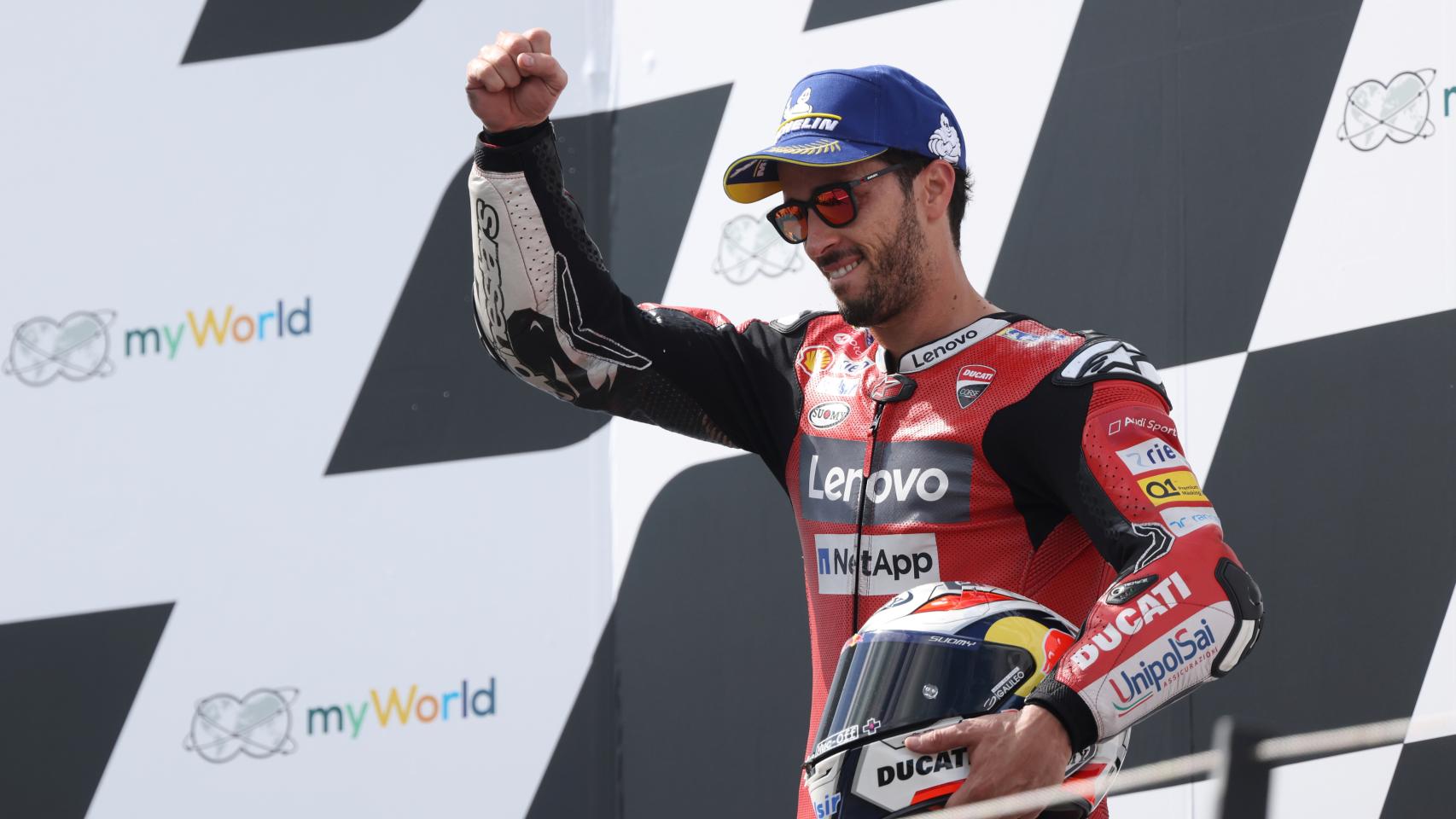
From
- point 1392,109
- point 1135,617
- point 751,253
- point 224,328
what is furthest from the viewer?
point 224,328

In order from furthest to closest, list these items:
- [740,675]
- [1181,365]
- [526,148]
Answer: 1. [740,675]
2. [1181,365]
3. [526,148]

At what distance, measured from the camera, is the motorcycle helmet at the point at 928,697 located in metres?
1.73

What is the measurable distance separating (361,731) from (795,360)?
5.52ft

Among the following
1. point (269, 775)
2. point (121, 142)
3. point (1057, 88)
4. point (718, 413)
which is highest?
point (121, 142)

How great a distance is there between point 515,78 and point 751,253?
1424mm

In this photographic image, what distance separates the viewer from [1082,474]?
6.04 feet

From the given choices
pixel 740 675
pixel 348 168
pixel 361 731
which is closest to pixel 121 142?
pixel 348 168

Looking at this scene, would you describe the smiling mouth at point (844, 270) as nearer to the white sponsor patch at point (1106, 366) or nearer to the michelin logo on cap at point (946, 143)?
the michelin logo on cap at point (946, 143)

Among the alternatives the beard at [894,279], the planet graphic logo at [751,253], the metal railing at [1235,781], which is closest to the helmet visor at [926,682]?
the metal railing at [1235,781]

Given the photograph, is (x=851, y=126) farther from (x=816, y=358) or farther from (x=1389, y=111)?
(x=1389, y=111)

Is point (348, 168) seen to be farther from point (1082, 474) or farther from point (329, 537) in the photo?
point (1082, 474)

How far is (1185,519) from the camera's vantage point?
177 cm

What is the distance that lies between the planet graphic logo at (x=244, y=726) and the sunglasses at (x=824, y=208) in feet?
6.17

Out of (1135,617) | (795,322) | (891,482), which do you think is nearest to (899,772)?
(1135,617)
